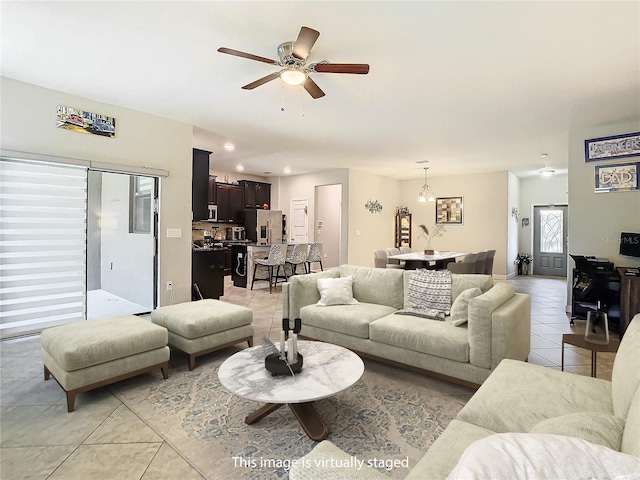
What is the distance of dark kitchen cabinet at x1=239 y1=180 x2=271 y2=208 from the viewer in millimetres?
9219

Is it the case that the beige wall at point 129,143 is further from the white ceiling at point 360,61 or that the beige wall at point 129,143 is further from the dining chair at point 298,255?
the dining chair at point 298,255

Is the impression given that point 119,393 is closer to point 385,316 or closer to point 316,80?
point 385,316

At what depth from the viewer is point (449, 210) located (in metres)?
9.11

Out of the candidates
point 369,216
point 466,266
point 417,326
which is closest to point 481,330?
point 417,326

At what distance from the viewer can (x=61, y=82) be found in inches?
136

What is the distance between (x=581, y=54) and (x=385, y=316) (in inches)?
111

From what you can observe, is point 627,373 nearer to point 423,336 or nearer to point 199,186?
point 423,336

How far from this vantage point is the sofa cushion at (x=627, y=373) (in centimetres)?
124

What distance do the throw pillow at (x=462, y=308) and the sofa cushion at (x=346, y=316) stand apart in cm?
66

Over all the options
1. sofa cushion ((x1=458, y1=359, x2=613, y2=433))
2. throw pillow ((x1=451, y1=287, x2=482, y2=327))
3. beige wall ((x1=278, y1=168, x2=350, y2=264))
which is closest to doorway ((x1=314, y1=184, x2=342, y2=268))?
beige wall ((x1=278, y1=168, x2=350, y2=264))

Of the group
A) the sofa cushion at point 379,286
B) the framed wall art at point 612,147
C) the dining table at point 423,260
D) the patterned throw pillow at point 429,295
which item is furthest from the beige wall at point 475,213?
the patterned throw pillow at point 429,295

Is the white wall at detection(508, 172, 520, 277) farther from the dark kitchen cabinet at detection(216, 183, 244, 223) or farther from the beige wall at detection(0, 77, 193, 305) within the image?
the beige wall at detection(0, 77, 193, 305)

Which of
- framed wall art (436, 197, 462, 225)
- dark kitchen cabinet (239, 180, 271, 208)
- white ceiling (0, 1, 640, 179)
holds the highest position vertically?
white ceiling (0, 1, 640, 179)

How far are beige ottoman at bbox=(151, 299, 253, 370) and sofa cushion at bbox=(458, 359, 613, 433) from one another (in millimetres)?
2227
